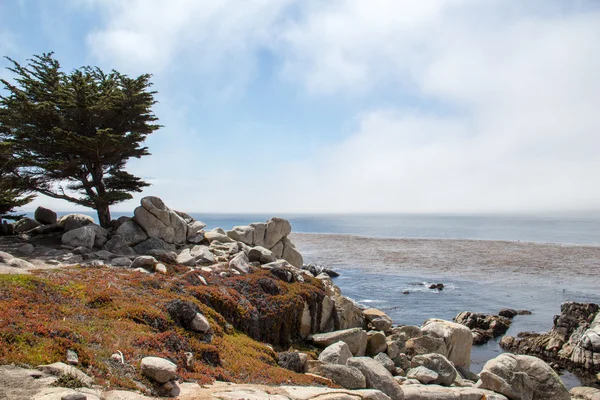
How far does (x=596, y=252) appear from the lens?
245 feet

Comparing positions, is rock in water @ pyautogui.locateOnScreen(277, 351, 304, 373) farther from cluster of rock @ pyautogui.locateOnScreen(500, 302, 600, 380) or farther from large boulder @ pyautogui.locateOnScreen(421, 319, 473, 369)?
cluster of rock @ pyautogui.locateOnScreen(500, 302, 600, 380)

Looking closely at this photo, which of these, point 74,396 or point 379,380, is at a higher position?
point 74,396

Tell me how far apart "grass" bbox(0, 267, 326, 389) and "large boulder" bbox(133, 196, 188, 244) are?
7.40 meters

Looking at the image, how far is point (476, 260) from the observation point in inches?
2650

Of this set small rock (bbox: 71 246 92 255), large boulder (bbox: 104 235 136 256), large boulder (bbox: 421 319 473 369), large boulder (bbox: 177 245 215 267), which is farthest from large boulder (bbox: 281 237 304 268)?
small rock (bbox: 71 246 92 255)

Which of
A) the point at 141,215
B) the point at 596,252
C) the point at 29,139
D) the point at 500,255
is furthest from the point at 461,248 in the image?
the point at 29,139

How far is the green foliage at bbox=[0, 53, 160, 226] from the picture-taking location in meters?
25.6

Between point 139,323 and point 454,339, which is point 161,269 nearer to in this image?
point 139,323

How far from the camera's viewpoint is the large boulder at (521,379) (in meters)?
16.3

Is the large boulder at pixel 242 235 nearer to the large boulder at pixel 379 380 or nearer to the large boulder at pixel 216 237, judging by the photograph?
the large boulder at pixel 216 237

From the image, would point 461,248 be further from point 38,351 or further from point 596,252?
point 38,351

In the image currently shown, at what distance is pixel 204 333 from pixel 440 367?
1107 centimetres

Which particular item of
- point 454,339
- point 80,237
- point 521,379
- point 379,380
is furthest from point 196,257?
point 521,379

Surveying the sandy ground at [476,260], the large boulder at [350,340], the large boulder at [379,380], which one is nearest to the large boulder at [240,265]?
the large boulder at [350,340]
